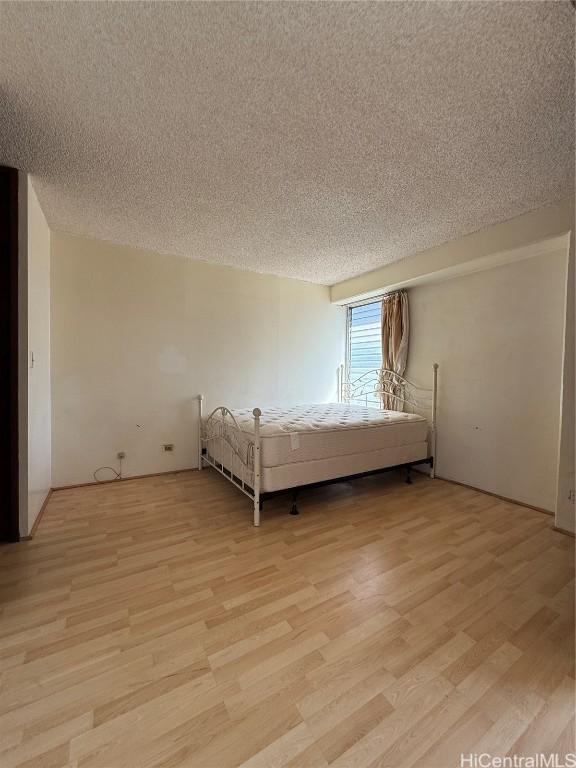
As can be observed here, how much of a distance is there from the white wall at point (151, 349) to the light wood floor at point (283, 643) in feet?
3.58

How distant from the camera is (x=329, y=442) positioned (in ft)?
9.42

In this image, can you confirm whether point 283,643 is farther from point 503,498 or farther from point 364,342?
point 364,342

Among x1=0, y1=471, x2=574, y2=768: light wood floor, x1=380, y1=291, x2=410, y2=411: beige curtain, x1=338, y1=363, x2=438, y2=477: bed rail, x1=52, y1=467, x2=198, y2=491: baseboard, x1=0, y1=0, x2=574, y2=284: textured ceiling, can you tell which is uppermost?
x1=0, y1=0, x2=574, y2=284: textured ceiling

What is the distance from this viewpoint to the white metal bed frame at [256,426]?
263 cm

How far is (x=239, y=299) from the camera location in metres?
4.15

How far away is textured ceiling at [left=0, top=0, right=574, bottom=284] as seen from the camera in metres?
1.22

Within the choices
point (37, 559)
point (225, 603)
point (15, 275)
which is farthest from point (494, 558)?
point (15, 275)

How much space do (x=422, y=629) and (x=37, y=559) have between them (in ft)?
7.83

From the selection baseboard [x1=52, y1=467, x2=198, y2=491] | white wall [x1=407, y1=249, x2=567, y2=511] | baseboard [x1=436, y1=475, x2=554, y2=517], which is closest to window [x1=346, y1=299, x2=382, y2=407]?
white wall [x1=407, y1=249, x2=567, y2=511]

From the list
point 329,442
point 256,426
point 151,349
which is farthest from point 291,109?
point 151,349

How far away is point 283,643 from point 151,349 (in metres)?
3.18

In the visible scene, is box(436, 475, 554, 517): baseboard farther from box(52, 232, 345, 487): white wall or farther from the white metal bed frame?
box(52, 232, 345, 487): white wall

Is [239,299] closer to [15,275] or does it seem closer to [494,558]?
[15,275]

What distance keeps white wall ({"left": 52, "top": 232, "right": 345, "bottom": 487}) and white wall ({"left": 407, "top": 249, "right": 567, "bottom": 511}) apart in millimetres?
2106
